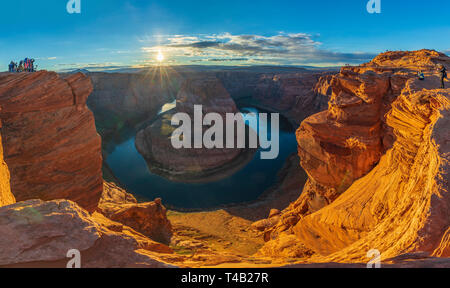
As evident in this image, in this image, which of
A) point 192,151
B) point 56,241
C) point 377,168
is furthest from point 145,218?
point 192,151

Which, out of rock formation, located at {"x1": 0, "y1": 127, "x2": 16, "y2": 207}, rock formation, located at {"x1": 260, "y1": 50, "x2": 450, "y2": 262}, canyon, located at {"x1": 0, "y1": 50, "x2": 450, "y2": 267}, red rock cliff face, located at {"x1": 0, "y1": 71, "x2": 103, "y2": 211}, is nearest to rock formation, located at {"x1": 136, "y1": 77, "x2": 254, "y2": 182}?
canyon, located at {"x1": 0, "y1": 50, "x2": 450, "y2": 267}

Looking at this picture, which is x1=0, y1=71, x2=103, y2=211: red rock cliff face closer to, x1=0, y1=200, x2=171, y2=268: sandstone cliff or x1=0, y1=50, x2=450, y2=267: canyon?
x1=0, y1=50, x2=450, y2=267: canyon

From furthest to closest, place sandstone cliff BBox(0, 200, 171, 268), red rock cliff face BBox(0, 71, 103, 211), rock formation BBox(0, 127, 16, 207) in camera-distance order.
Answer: red rock cliff face BBox(0, 71, 103, 211) < rock formation BBox(0, 127, 16, 207) < sandstone cliff BBox(0, 200, 171, 268)

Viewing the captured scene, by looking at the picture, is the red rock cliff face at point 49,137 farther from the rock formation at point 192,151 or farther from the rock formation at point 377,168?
the rock formation at point 192,151

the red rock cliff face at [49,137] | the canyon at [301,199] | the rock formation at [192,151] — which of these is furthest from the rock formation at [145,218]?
the rock formation at [192,151]

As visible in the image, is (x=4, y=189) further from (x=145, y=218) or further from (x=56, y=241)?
(x=145, y=218)
